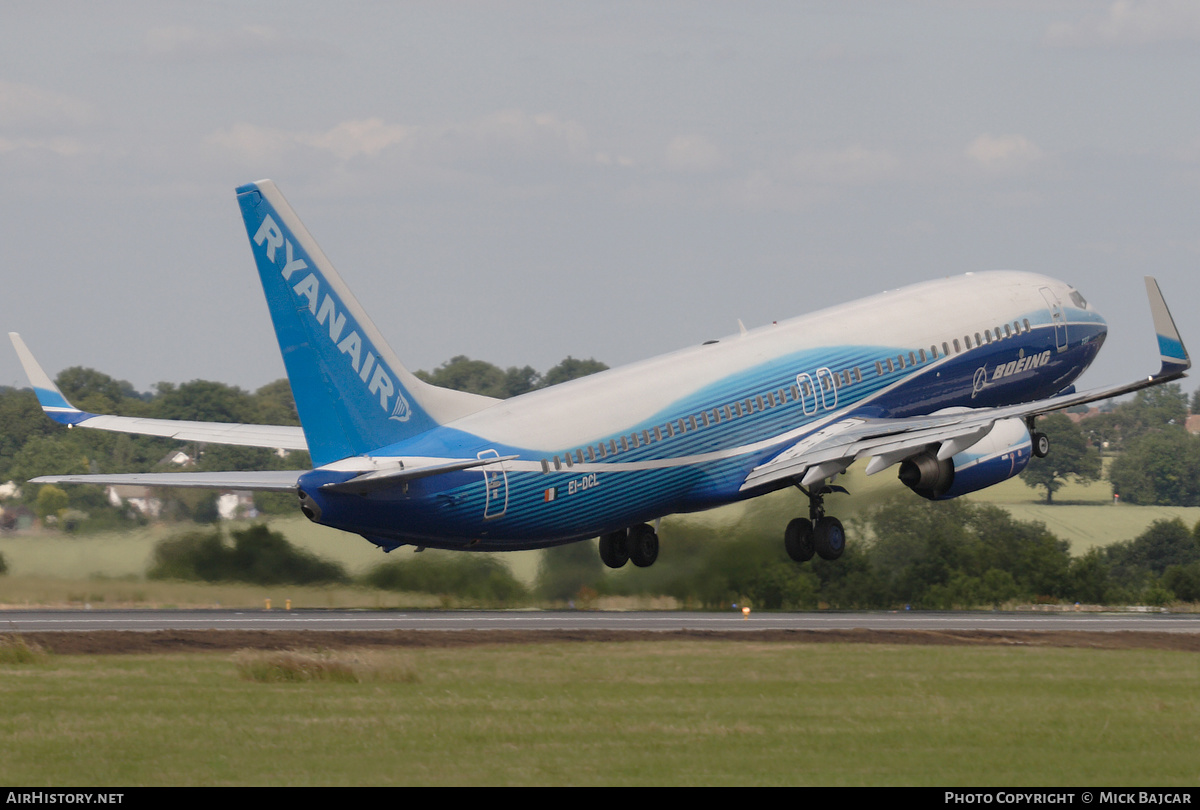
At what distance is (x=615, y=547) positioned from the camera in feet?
168

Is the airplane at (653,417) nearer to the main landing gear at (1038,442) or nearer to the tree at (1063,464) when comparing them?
the main landing gear at (1038,442)

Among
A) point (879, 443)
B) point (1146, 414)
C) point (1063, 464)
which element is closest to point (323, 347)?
point (879, 443)

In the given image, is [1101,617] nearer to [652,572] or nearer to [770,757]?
[652,572]

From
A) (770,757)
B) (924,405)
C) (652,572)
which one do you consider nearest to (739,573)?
(652,572)

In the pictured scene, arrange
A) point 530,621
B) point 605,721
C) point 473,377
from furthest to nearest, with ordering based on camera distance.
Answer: point 473,377 → point 530,621 → point 605,721

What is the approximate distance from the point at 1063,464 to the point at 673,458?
7618 centimetres

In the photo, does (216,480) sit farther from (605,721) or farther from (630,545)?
(630,545)

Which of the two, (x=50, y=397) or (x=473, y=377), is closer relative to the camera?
(x=50, y=397)

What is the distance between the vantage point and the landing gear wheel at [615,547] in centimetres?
5103

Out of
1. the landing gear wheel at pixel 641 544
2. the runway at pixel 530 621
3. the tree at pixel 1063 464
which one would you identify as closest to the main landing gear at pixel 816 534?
the landing gear wheel at pixel 641 544

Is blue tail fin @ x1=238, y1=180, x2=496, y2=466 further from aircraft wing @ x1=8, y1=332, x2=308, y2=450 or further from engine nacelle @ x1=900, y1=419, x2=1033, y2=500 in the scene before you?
engine nacelle @ x1=900, y1=419, x2=1033, y2=500

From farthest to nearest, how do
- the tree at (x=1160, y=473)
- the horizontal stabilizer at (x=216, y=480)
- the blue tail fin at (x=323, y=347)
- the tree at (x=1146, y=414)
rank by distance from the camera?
the tree at (x=1146, y=414) < the tree at (x=1160, y=473) < the horizontal stabilizer at (x=216, y=480) < the blue tail fin at (x=323, y=347)

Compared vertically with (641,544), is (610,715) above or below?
below

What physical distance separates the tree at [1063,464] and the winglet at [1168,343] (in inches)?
2392
